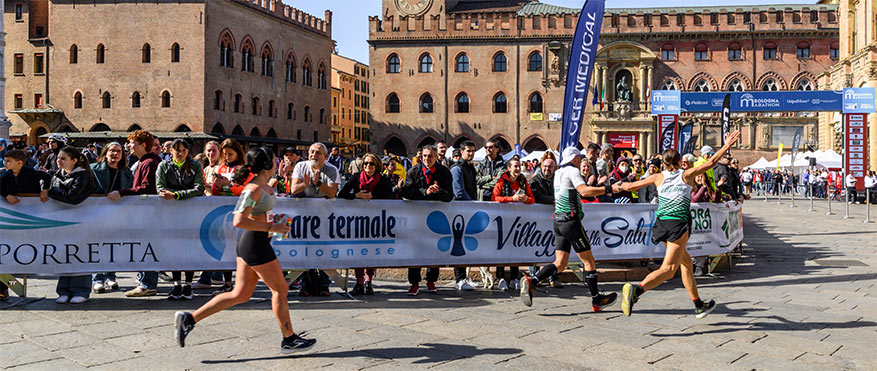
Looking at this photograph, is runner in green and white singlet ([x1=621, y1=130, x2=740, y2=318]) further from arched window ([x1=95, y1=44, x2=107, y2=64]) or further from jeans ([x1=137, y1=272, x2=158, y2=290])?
arched window ([x1=95, y1=44, x2=107, y2=64])

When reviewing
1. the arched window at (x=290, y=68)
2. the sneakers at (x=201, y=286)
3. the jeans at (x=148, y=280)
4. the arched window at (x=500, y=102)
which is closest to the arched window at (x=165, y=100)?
the arched window at (x=290, y=68)

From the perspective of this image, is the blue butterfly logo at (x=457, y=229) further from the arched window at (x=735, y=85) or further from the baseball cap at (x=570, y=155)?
the arched window at (x=735, y=85)

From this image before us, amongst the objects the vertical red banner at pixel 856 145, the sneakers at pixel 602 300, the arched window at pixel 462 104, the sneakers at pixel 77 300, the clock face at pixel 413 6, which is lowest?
the sneakers at pixel 77 300

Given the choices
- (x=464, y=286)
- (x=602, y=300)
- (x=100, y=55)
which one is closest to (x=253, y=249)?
(x=602, y=300)

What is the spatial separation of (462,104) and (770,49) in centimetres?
2121

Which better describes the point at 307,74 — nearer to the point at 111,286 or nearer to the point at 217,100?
the point at 217,100

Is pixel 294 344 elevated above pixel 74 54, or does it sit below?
below

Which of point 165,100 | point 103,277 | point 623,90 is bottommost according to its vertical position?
point 103,277

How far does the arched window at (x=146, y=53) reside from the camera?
45.7 metres

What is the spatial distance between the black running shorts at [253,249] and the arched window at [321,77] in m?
54.5

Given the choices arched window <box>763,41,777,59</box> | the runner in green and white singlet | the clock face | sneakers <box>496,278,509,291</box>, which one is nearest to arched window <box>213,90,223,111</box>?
the clock face

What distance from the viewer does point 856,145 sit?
29.6 metres

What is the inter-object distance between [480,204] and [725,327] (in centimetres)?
324

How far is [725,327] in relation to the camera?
711cm
